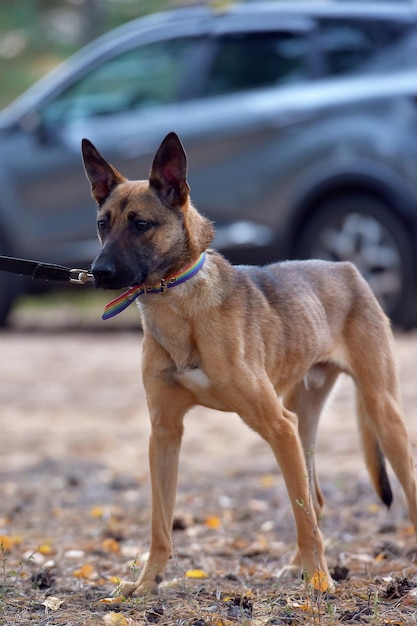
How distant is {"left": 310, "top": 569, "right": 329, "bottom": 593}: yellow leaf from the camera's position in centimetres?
431

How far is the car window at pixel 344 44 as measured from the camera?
32.1 ft

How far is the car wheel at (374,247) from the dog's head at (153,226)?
5.21 metres

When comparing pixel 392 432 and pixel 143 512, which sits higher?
pixel 392 432

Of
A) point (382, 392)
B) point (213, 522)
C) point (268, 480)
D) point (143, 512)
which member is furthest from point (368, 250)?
point (382, 392)

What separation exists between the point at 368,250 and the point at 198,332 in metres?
5.43

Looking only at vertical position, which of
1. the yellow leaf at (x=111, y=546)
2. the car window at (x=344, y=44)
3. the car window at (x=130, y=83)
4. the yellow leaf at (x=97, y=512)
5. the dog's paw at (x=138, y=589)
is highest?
the car window at (x=344, y=44)

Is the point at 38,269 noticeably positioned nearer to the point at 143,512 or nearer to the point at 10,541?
the point at 10,541

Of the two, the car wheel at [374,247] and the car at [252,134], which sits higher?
the car at [252,134]

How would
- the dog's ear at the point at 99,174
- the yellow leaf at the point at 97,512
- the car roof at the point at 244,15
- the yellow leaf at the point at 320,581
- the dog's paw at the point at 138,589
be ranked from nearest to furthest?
1. the yellow leaf at the point at 320,581
2. the dog's paw at the point at 138,589
3. the dog's ear at the point at 99,174
4. the yellow leaf at the point at 97,512
5. the car roof at the point at 244,15

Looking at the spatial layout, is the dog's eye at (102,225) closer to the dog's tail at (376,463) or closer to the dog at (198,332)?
the dog at (198,332)

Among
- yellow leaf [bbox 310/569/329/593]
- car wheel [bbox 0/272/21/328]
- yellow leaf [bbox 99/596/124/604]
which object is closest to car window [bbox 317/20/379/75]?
car wheel [bbox 0/272/21/328]

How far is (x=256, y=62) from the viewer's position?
10078 mm

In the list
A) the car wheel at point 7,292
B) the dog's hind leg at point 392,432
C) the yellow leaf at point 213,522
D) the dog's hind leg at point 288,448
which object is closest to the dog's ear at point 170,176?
the dog's hind leg at point 288,448

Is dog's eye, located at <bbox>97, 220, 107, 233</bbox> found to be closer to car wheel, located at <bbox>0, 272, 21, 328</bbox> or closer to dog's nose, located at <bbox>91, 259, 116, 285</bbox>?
dog's nose, located at <bbox>91, 259, 116, 285</bbox>
